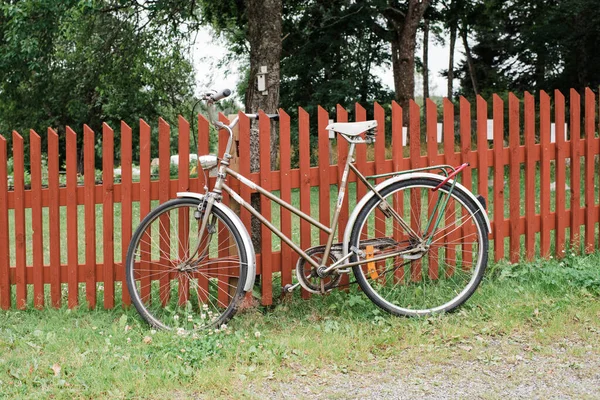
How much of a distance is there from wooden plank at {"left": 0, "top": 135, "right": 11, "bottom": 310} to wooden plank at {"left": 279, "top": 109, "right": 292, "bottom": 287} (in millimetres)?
1995

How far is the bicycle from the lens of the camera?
15.2 ft

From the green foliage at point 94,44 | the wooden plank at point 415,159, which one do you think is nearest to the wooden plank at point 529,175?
the wooden plank at point 415,159

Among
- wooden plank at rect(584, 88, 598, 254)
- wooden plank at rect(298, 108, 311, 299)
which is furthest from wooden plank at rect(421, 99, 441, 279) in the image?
wooden plank at rect(584, 88, 598, 254)

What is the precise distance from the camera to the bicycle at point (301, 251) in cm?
463

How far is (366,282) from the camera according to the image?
464cm

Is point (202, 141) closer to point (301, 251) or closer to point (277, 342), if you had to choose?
point (301, 251)

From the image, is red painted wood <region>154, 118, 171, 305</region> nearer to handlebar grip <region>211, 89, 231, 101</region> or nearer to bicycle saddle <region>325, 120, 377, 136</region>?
handlebar grip <region>211, 89, 231, 101</region>

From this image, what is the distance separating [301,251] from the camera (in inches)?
184

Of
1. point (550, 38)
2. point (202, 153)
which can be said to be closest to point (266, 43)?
point (202, 153)

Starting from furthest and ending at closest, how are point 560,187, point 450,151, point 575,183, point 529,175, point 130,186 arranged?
point 575,183 → point 560,187 → point 529,175 → point 450,151 → point 130,186

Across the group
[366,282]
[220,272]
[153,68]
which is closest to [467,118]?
[366,282]

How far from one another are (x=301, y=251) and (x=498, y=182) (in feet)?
6.31

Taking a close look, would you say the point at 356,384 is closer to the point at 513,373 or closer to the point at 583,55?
the point at 513,373

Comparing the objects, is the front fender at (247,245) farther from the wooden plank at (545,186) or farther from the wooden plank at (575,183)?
the wooden plank at (575,183)
